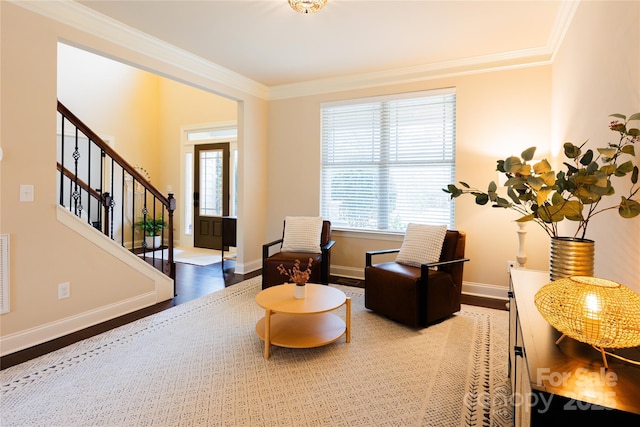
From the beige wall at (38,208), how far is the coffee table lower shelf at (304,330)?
5.28ft

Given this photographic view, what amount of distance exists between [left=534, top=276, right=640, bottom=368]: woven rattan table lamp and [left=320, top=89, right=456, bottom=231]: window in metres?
3.22

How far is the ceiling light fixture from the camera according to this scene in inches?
103

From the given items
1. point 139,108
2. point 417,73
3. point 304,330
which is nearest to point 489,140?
point 417,73

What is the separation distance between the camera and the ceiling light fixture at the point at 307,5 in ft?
8.55

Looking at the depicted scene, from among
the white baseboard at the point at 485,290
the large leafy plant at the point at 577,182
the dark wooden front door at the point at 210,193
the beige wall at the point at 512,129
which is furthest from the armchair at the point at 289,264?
the dark wooden front door at the point at 210,193

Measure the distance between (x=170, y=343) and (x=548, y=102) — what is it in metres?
4.36

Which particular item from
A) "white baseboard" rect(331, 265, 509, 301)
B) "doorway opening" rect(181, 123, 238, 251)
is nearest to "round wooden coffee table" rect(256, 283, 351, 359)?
"white baseboard" rect(331, 265, 509, 301)

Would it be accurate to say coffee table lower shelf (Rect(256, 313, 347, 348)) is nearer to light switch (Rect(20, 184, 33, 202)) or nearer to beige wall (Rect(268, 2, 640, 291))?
beige wall (Rect(268, 2, 640, 291))

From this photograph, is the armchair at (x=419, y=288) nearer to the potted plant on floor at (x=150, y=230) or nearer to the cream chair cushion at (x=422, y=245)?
the cream chair cushion at (x=422, y=245)

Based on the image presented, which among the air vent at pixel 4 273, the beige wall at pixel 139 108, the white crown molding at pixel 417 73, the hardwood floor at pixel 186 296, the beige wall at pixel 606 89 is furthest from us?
the beige wall at pixel 139 108

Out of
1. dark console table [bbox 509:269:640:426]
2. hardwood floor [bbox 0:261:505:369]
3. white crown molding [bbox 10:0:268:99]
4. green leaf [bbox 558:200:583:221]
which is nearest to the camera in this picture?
dark console table [bbox 509:269:640:426]

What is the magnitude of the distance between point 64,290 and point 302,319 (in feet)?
6.62

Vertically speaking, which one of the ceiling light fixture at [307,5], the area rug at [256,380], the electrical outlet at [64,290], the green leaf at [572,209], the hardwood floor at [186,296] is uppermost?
the ceiling light fixture at [307,5]

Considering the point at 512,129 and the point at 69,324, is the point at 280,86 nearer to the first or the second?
the point at 512,129
